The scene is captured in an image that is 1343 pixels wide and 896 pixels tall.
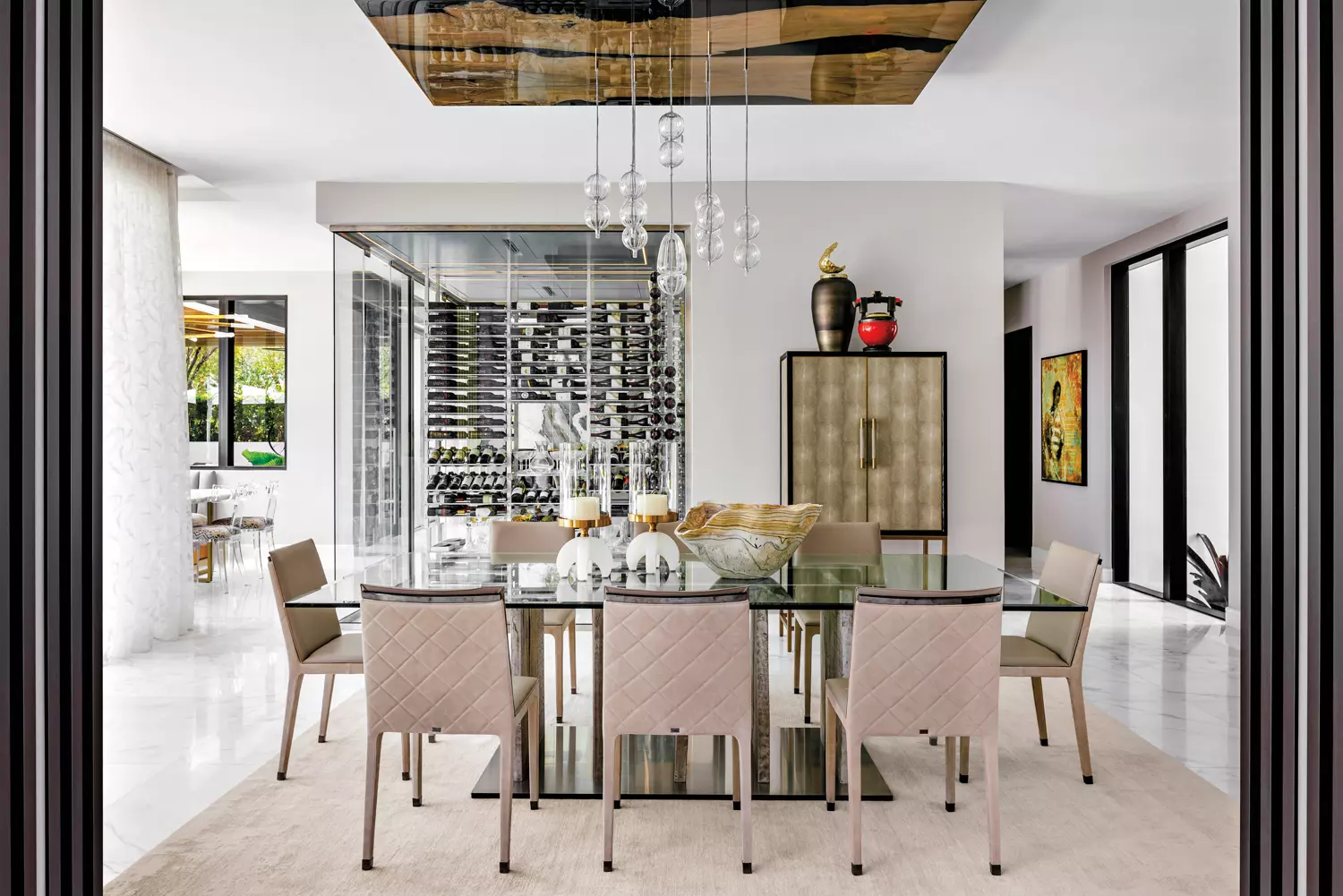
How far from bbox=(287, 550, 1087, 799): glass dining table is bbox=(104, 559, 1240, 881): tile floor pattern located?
51 centimetres

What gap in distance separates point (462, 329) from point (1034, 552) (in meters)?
5.98

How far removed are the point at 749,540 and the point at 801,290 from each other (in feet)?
9.48

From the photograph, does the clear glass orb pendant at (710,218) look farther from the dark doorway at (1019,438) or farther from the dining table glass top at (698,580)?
the dark doorway at (1019,438)

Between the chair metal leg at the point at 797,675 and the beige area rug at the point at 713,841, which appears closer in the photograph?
the beige area rug at the point at 713,841

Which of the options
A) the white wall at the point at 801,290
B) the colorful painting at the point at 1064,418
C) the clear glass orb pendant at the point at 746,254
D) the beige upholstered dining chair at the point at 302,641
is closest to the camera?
the beige upholstered dining chair at the point at 302,641

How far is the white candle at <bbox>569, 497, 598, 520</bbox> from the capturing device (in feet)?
9.82

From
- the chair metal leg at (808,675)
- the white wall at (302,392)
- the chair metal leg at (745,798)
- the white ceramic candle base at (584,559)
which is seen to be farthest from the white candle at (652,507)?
the white wall at (302,392)

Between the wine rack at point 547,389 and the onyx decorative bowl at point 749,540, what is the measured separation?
8.70 ft

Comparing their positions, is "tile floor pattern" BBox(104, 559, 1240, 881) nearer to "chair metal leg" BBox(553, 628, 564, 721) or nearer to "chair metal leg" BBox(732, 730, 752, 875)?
"chair metal leg" BBox(553, 628, 564, 721)

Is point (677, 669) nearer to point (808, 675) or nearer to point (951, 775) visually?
point (951, 775)

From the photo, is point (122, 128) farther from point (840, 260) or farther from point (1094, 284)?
point (1094, 284)

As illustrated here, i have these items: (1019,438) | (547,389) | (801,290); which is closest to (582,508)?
(547,389)

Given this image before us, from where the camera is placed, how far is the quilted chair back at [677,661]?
2.34 meters

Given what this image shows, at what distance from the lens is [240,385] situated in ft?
29.6
